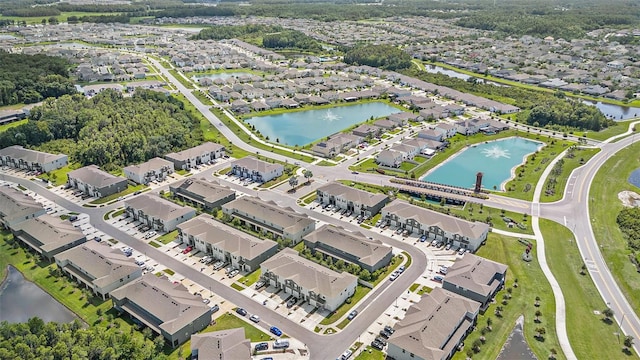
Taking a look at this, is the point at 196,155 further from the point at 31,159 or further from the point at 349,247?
the point at 349,247

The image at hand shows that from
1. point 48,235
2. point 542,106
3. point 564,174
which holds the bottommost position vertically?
point 48,235

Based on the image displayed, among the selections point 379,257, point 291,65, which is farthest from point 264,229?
point 291,65

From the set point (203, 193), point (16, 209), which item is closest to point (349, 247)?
point (203, 193)

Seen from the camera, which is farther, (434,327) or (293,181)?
(293,181)

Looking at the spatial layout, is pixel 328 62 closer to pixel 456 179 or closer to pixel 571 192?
pixel 456 179

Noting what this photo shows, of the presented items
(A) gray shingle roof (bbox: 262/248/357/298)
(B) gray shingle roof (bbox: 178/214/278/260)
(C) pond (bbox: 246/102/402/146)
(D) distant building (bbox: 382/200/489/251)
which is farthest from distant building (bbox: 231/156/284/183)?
(A) gray shingle roof (bbox: 262/248/357/298)

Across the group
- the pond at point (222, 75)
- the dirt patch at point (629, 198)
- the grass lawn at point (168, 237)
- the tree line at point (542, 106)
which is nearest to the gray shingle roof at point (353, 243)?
the grass lawn at point (168, 237)

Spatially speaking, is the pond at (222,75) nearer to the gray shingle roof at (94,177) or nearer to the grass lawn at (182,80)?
the grass lawn at (182,80)

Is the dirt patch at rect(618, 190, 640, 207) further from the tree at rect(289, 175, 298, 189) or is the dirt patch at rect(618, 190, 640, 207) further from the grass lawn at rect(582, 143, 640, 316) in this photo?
the tree at rect(289, 175, 298, 189)
